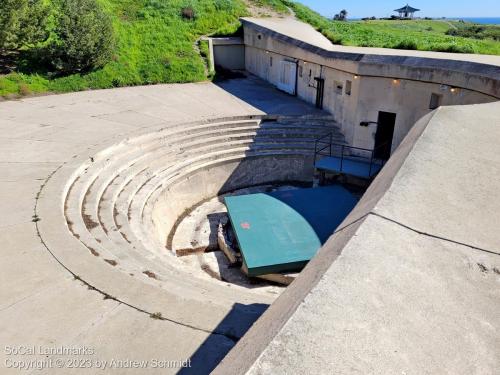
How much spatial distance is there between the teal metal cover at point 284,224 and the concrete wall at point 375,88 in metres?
3.35

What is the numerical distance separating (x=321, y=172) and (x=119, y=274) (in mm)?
9199

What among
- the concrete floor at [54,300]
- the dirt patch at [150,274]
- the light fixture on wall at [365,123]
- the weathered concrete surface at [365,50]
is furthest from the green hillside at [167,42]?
the dirt patch at [150,274]

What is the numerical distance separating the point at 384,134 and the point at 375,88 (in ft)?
5.25

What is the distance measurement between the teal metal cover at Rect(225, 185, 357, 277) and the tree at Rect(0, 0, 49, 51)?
13.1 meters

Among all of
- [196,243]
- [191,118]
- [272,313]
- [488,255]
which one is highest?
[488,255]

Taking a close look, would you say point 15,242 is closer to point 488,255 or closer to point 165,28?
point 488,255

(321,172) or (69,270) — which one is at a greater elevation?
(69,270)

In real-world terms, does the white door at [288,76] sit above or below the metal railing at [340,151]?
above

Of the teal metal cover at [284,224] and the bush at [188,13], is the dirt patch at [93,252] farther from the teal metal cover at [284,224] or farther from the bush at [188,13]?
the bush at [188,13]

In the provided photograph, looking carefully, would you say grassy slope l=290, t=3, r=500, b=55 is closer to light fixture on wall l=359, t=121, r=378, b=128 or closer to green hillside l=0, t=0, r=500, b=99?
green hillside l=0, t=0, r=500, b=99

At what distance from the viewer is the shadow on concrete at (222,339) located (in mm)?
3891

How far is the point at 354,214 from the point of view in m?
3.88

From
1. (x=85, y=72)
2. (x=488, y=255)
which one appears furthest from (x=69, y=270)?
(x=85, y=72)

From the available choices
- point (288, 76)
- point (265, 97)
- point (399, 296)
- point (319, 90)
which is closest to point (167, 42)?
point (265, 97)
